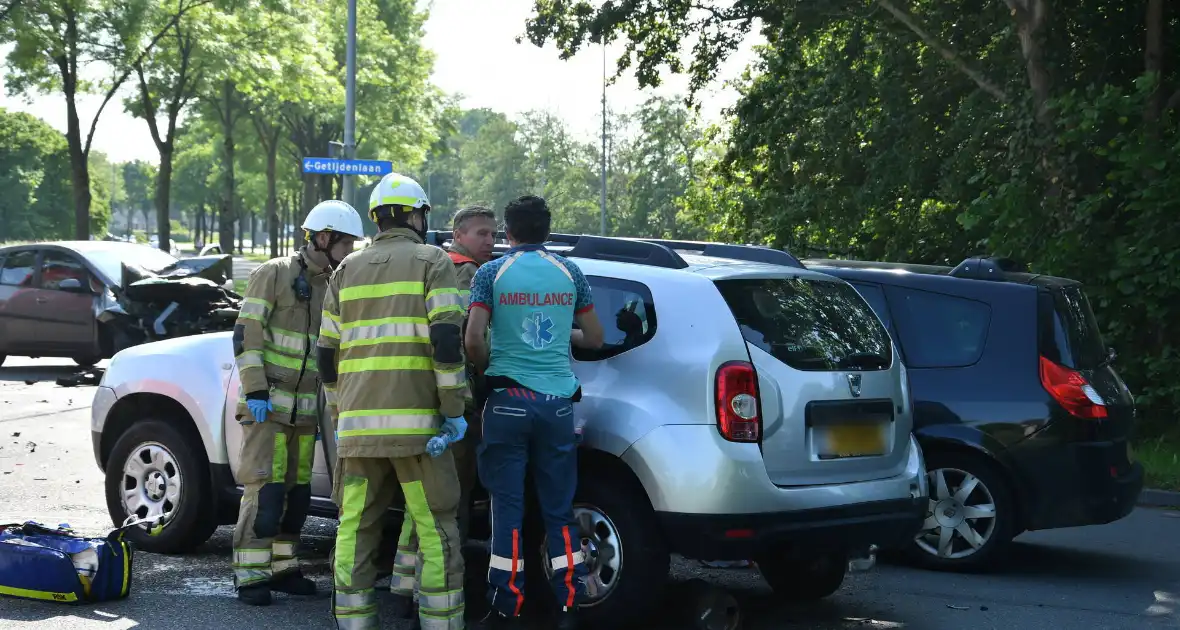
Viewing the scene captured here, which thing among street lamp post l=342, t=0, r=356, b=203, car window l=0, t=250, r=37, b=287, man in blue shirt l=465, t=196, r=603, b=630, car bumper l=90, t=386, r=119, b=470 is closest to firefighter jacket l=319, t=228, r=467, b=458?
man in blue shirt l=465, t=196, r=603, b=630

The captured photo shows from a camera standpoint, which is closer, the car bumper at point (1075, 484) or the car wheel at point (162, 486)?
the car wheel at point (162, 486)

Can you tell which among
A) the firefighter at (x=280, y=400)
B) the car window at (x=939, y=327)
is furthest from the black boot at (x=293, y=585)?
the car window at (x=939, y=327)

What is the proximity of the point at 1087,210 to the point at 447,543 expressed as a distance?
924 cm

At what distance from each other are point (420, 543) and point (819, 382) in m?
1.72

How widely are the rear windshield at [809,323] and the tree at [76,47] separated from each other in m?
26.9

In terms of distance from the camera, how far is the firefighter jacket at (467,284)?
5.36 metres

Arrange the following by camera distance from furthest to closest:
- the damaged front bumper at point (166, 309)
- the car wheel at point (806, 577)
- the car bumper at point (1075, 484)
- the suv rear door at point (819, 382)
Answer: the damaged front bumper at point (166, 309) → the car bumper at point (1075, 484) → the car wheel at point (806, 577) → the suv rear door at point (819, 382)

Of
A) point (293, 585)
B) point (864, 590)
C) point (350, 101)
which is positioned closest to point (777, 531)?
point (864, 590)

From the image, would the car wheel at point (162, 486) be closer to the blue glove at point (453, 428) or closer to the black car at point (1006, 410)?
the blue glove at point (453, 428)

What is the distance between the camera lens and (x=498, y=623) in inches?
222

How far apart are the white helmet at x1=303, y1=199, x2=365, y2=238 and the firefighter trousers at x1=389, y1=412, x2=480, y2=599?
112 cm

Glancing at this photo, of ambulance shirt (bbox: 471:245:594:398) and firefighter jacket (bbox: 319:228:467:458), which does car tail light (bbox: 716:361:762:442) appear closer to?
ambulance shirt (bbox: 471:245:594:398)

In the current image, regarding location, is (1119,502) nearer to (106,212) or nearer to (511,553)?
(511,553)

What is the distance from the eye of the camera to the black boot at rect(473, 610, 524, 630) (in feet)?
18.3
